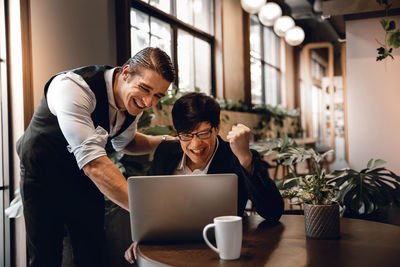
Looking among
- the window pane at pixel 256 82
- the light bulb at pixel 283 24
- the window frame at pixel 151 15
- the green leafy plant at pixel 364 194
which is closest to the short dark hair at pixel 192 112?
the green leafy plant at pixel 364 194

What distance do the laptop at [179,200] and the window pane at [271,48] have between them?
7.48 metres

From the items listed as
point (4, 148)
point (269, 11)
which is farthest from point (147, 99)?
point (269, 11)

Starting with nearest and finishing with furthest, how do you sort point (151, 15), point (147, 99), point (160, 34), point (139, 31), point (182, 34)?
point (147, 99), point (139, 31), point (151, 15), point (160, 34), point (182, 34)

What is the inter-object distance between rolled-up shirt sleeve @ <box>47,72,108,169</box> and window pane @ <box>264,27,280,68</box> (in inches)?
278

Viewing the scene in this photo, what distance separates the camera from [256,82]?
25.0 feet

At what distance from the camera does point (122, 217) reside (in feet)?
8.83

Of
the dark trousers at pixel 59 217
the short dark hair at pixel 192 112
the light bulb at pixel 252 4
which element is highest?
the light bulb at pixel 252 4

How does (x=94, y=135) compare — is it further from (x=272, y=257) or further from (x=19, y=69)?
(x=19, y=69)

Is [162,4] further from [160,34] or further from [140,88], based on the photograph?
[140,88]

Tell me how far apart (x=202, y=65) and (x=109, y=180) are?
167 inches

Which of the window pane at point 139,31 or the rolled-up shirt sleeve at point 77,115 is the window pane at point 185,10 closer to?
the window pane at point 139,31

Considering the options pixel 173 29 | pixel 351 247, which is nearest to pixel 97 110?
pixel 351 247

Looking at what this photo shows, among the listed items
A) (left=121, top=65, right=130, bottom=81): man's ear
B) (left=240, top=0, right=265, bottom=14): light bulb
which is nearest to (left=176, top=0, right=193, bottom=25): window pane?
(left=240, top=0, right=265, bottom=14): light bulb

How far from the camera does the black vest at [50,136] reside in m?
1.73
